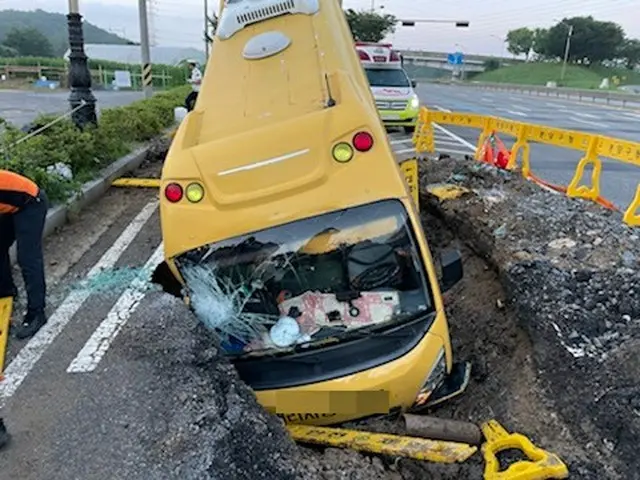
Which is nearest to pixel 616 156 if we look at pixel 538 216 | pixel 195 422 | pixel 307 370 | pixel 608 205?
pixel 608 205

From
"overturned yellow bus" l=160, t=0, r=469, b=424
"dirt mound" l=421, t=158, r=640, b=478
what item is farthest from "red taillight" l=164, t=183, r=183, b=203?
"dirt mound" l=421, t=158, r=640, b=478

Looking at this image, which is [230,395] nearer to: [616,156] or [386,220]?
[386,220]

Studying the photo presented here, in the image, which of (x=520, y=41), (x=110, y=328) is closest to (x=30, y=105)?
(x=110, y=328)

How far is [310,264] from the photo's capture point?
12.4 feet

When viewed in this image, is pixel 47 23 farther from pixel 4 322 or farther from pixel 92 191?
pixel 4 322

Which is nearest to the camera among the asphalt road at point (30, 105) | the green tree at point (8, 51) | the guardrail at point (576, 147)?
the guardrail at point (576, 147)

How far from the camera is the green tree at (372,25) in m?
52.3

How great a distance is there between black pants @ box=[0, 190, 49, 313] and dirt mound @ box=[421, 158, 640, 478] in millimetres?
3838

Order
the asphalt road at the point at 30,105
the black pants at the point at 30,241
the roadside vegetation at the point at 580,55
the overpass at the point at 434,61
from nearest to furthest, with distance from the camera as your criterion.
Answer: the black pants at the point at 30,241 → the asphalt road at the point at 30,105 → the roadside vegetation at the point at 580,55 → the overpass at the point at 434,61

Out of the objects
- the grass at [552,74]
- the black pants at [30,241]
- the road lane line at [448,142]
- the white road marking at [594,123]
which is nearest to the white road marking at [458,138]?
the road lane line at [448,142]

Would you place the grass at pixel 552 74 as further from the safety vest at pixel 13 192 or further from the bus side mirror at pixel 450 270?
the safety vest at pixel 13 192

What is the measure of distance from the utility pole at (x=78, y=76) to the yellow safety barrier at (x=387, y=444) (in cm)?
823

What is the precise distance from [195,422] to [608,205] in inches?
270

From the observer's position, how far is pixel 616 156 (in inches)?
300
